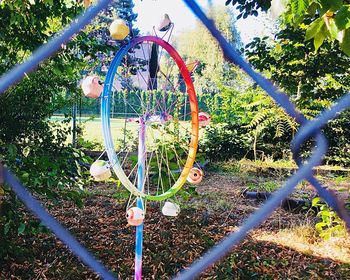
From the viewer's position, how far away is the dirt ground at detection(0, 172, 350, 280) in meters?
2.16

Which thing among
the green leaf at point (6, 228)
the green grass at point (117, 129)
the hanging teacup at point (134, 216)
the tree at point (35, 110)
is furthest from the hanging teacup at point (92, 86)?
the green grass at point (117, 129)

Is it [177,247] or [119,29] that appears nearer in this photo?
[119,29]

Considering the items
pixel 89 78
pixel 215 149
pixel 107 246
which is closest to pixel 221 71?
pixel 215 149

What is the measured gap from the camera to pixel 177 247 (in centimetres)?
255

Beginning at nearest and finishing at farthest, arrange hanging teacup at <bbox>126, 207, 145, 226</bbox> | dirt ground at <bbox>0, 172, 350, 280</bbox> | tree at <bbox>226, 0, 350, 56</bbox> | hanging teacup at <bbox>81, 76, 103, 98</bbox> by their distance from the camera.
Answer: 1. tree at <bbox>226, 0, 350, 56</bbox>
2. hanging teacup at <bbox>81, 76, 103, 98</bbox>
3. hanging teacup at <bbox>126, 207, 145, 226</bbox>
4. dirt ground at <bbox>0, 172, 350, 280</bbox>

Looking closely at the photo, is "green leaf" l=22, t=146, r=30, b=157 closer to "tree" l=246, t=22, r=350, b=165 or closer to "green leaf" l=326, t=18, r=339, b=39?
"green leaf" l=326, t=18, r=339, b=39

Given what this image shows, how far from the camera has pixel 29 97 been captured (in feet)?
7.59

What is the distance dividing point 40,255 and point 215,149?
14.4 feet

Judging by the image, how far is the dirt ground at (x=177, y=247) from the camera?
2.16 metres

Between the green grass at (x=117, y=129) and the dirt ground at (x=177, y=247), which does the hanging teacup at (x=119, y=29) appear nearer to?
the green grass at (x=117, y=129)

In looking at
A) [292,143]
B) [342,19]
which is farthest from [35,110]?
[292,143]

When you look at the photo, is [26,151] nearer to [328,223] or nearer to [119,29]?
[119,29]

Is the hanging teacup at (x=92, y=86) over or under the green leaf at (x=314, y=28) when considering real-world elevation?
under

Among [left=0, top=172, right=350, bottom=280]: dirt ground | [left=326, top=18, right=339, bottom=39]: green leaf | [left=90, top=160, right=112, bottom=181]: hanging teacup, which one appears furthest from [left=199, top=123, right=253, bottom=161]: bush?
[left=326, top=18, right=339, bottom=39]: green leaf
